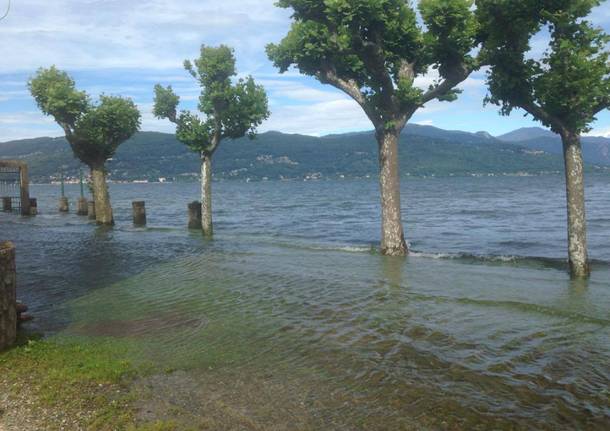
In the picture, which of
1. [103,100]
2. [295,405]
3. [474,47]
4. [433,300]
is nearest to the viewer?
[295,405]

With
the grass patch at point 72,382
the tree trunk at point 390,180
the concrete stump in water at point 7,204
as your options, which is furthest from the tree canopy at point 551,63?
the concrete stump in water at point 7,204

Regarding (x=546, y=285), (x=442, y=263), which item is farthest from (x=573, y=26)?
(x=442, y=263)

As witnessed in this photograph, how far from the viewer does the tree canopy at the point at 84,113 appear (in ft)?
99.5

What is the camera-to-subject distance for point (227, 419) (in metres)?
6.08

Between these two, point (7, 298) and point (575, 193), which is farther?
point (575, 193)

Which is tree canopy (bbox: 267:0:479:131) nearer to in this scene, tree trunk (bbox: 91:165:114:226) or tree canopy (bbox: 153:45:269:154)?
tree canopy (bbox: 153:45:269:154)

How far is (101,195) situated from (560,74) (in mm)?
28369

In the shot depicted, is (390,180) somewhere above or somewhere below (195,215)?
above

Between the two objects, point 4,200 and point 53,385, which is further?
point 4,200

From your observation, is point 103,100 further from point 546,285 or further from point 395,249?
point 546,285

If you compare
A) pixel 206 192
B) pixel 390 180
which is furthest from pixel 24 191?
pixel 390 180

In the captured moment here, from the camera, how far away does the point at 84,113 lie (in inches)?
1244

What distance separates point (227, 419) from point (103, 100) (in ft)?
96.9

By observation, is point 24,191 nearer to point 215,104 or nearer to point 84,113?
point 84,113
